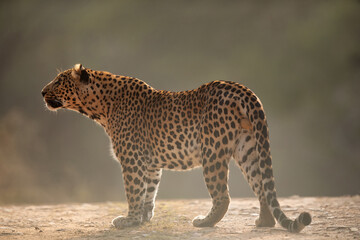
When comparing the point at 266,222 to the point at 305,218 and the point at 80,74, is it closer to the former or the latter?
the point at 305,218

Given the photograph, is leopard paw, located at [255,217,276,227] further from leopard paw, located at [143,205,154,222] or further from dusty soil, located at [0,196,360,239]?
leopard paw, located at [143,205,154,222]

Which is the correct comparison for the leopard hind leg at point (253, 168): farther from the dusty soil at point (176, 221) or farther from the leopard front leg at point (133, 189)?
the leopard front leg at point (133, 189)

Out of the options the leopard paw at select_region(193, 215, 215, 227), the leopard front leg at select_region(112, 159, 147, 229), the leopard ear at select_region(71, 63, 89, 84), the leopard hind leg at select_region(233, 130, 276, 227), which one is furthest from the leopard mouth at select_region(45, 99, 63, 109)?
the leopard hind leg at select_region(233, 130, 276, 227)

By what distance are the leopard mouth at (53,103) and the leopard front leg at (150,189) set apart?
6.70 feet

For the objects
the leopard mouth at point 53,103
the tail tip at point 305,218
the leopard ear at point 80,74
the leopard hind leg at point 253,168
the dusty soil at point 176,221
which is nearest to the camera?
the tail tip at point 305,218

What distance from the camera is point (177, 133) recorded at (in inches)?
337

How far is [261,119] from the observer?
7.96m

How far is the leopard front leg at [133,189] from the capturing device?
873 cm

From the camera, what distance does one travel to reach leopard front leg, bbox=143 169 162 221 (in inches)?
368

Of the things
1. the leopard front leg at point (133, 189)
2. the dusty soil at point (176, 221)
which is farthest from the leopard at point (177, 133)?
the dusty soil at point (176, 221)

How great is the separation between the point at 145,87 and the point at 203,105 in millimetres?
1445

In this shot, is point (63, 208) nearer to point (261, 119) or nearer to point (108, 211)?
point (108, 211)

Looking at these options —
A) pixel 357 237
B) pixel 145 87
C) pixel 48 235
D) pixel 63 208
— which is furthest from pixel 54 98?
pixel 357 237

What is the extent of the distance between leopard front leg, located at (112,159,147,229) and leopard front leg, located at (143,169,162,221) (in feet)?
1.84
